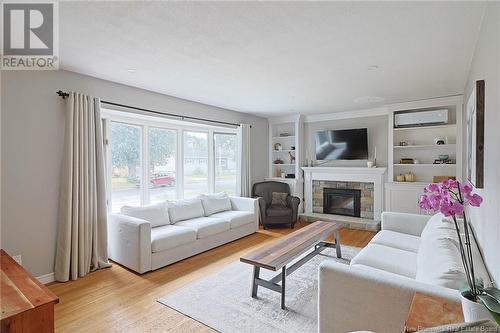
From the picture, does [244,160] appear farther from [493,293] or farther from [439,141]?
[493,293]

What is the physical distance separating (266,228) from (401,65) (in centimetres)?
361

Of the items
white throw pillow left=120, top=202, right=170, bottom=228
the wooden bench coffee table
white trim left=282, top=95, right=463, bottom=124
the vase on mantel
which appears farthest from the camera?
white trim left=282, top=95, right=463, bottom=124

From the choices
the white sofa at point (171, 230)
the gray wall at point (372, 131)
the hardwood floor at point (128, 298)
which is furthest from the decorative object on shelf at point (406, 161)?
the hardwood floor at point (128, 298)

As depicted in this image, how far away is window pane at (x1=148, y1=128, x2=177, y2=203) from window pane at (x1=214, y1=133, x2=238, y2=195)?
3.40 ft

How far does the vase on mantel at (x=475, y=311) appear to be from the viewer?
916 mm

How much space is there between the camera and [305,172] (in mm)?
6191

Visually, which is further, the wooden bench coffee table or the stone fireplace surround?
the stone fireplace surround

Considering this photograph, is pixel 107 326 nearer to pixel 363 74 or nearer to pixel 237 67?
pixel 237 67

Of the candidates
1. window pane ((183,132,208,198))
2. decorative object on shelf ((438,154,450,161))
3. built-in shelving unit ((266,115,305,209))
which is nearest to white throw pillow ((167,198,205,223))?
window pane ((183,132,208,198))

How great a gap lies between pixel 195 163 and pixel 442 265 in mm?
4326

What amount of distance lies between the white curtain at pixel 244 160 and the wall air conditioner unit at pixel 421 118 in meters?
2.94

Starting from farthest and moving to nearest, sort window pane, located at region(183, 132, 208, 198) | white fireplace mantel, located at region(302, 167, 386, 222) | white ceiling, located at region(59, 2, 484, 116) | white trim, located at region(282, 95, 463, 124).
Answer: white fireplace mantel, located at region(302, 167, 386, 222) < window pane, located at region(183, 132, 208, 198) < white trim, located at region(282, 95, 463, 124) < white ceiling, located at region(59, 2, 484, 116)

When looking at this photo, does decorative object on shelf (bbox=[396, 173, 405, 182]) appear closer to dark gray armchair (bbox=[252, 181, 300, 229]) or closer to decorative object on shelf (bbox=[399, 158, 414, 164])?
decorative object on shelf (bbox=[399, 158, 414, 164])

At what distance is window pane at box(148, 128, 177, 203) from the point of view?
4.52 m
